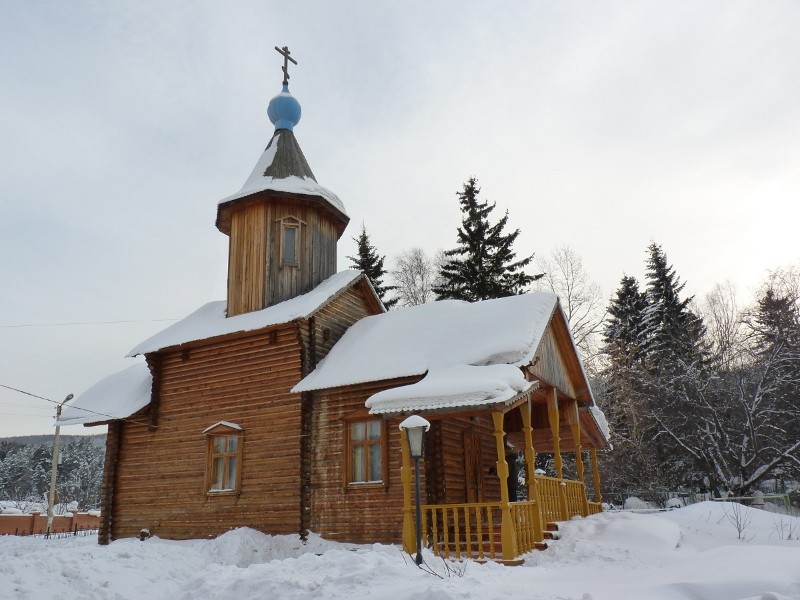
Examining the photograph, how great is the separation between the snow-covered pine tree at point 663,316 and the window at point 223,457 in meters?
22.4

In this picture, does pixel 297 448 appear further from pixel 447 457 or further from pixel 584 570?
pixel 584 570

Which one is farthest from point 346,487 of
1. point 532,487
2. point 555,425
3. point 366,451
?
point 555,425

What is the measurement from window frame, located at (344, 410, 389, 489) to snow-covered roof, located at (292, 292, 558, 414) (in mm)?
894

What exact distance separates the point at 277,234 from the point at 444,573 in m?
11.6

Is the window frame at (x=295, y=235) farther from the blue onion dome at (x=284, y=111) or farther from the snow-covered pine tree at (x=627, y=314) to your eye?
the snow-covered pine tree at (x=627, y=314)

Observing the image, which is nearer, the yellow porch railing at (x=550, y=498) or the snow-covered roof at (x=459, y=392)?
the snow-covered roof at (x=459, y=392)

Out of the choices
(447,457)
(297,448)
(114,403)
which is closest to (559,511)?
(447,457)

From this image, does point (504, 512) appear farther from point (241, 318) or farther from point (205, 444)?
point (241, 318)

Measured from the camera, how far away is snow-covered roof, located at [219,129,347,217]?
1712 centimetres

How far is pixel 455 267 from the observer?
2847 cm

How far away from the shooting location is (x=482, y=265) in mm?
28406

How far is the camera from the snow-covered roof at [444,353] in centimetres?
1012

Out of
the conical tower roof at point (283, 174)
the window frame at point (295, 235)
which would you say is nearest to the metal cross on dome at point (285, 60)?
the conical tower roof at point (283, 174)

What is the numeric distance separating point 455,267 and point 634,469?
39.7 ft
